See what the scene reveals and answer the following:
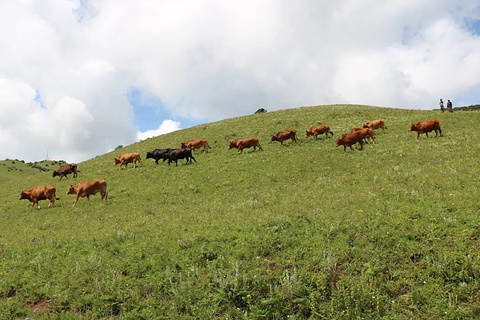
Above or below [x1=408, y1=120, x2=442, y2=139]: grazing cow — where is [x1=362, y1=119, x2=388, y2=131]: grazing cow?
above

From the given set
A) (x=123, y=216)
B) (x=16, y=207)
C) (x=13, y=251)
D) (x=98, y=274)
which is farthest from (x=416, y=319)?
(x=16, y=207)

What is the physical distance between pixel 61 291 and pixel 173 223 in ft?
15.2

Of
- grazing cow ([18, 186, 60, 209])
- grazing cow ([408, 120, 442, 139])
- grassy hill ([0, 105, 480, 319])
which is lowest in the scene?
grassy hill ([0, 105, 480, 319])

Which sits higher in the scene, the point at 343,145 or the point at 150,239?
the point at 343,145

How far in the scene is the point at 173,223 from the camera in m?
12.3

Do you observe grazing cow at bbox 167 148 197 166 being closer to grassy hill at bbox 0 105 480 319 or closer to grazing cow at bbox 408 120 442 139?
grassy hill at bbox 0 105 480 319

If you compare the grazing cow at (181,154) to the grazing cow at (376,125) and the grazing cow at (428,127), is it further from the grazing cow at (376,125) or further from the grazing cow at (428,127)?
the grazing cow at (428,127)

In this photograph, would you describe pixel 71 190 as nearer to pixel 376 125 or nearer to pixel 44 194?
pixel 44 194

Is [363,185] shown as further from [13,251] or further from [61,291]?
[13,251]

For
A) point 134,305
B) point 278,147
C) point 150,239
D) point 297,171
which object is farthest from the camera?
point 278,147

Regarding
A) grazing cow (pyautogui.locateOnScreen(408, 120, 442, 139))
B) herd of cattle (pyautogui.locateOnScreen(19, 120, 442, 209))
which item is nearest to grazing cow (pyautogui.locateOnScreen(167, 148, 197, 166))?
herd of cattle (pyautogui.locateOnScreen(19, 120, 442, 209))

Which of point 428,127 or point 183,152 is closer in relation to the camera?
point 428,127

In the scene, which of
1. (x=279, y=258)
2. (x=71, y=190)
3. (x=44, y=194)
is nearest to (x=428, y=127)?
(x=279, y=258)

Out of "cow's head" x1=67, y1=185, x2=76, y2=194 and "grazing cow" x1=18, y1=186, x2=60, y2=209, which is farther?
"cow's head" x1=67, y1=185, x2=76, y2=194
